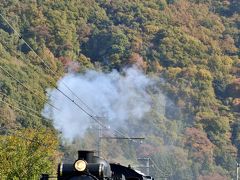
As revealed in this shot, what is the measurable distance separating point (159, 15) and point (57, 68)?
1904 inches

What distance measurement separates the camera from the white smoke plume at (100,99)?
308 ft

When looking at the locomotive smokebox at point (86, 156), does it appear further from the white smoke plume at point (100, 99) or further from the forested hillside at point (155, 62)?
the white smoke plume at point (100, 99)

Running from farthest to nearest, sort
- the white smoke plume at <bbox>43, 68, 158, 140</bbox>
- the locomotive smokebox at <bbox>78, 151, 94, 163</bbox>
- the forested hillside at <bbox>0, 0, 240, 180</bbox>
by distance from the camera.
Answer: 1. the forested hillside at <bbox>0, 0, 240, 180</bbox>
2. the white smoke plume at <bbox>43, 68, 158, 140</bbox>
3. the locomotive smokebox at <bbox>78, 151, 94, 163</bbox>

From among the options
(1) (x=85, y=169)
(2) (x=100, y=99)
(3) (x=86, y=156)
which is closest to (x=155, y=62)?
(2) (x=100, y=99)

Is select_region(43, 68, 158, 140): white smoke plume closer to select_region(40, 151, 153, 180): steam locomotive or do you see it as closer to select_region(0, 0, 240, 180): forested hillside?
select_region(0, 0, 240, 180): forested hillside

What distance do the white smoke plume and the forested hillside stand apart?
1511 mm

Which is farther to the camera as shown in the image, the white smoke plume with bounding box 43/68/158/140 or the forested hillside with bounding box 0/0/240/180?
the forested hillside with bounding box 0/0/240/180

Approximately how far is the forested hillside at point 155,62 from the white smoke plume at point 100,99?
1511mm

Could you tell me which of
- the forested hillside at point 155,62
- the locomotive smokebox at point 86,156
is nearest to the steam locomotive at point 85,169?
the locomotive smokebox at point 86,156

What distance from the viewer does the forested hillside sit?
104250 mm

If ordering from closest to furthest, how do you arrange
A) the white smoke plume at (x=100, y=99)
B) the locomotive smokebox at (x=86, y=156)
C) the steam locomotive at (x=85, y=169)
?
the steam locomotive at (x=85, y=169), the locomotive smokebox at (x=86, y=156), the white smoke plume at (x=100, y=99)

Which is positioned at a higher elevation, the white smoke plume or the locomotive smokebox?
the white smoke plume

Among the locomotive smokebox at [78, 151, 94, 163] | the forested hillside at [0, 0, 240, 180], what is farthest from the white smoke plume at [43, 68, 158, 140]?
the locomotive smokebox at [78, 151, 94, 163]

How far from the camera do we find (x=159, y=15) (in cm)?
17362
